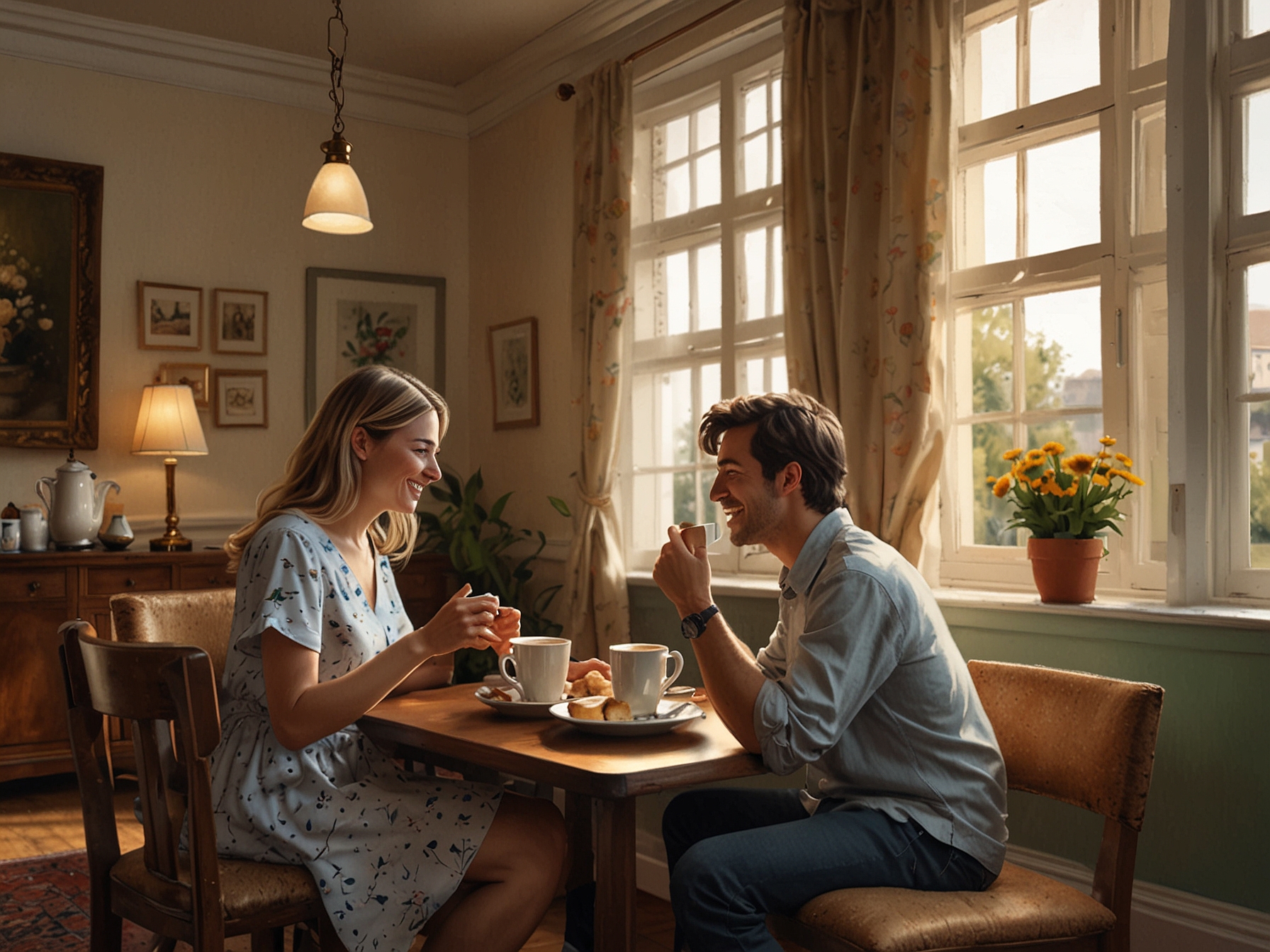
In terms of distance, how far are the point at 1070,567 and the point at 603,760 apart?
141 cm

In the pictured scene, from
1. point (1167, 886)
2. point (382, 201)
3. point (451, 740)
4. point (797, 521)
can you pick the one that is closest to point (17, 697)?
point (382, 201)

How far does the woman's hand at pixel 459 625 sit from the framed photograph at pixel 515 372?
3046 mm

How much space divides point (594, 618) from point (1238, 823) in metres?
2.26

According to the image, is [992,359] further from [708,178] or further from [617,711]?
[617,711]

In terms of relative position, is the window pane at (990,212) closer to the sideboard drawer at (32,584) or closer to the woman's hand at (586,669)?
the woman's hand at (586,669)

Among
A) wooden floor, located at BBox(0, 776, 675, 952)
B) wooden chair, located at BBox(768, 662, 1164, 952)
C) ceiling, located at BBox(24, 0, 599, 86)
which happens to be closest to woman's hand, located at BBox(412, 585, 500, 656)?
wooden chair, located at BBox(768, 662, 1164, 952)

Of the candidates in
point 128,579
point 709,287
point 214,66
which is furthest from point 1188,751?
point 214,66

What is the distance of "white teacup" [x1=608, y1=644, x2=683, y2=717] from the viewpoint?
6.13 ft

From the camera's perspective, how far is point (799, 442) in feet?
6.68

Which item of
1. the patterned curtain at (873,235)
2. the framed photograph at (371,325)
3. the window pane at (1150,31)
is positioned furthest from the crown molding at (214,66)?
the window pane at (1150,31)

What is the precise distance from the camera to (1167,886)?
239 centimetres

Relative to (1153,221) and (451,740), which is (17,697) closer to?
(451,740)

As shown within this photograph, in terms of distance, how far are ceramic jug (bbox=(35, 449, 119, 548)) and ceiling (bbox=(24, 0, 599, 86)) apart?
5.97 ft

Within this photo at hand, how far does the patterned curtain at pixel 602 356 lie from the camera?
4.07m
